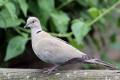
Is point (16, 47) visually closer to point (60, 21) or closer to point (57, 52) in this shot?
point (60, 21)

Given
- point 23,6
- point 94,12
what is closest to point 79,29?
point 94,12

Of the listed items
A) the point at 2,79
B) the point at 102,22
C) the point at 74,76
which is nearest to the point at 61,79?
the point at 74,76

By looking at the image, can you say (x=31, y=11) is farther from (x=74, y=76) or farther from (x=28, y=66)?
(x=74, y=76)

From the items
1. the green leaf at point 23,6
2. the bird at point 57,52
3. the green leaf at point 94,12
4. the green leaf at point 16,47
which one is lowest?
the bird at point 57,52

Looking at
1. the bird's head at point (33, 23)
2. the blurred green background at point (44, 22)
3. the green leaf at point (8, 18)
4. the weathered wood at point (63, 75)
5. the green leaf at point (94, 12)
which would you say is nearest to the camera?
the weathered wood at point (63, 75)

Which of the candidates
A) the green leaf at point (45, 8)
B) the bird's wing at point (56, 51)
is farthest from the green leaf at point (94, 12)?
the bird's wing at point (56, 51)

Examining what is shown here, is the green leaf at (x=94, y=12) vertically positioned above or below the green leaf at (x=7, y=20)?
above

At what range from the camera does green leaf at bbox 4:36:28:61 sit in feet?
11.7

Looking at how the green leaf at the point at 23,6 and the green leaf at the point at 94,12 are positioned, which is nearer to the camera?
the green leaf at the point at 23,6

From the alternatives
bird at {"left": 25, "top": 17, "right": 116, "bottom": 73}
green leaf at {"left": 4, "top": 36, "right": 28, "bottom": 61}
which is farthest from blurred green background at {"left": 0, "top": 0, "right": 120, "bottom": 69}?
bird at {"left": 25, "top": 17, "right": 116, "bottom": 73}

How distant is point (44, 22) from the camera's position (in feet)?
12.3

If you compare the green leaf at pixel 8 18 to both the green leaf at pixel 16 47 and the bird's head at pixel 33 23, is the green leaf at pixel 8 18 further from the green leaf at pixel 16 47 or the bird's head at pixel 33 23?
the bird's head at pixel 33 23

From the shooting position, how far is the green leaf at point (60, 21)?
372 cm

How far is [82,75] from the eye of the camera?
2.54 m
